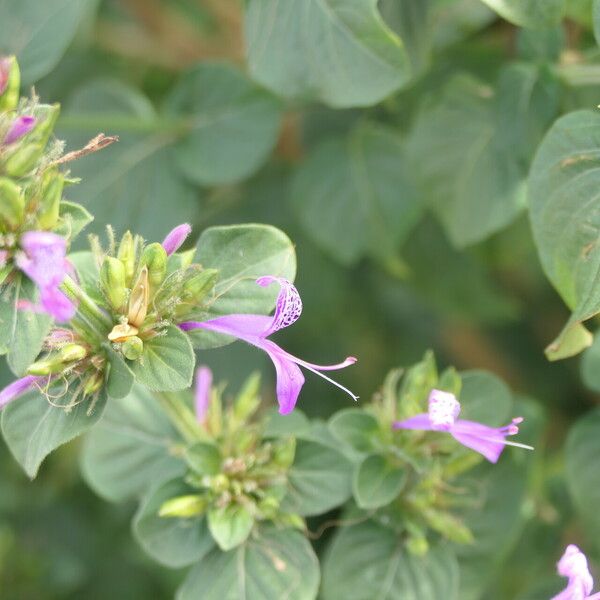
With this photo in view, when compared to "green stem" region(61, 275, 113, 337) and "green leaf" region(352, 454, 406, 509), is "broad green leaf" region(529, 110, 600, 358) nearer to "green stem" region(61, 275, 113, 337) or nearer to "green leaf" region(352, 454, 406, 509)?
"green leaf" region(352, 454, 406, 509)

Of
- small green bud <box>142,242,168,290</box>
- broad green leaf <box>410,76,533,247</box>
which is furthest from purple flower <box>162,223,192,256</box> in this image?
broad green leaf <box>410,76,533,247</box>

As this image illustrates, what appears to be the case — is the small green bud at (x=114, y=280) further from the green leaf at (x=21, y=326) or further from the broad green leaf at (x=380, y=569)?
the broad green leaf at (x=380, y=569)

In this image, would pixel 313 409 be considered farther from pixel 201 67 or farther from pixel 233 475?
pixel 233 475

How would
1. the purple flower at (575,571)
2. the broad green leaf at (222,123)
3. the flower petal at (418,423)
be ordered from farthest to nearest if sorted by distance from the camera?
1. the broad green leaf at (222,123)
2. the flower petal at (418,423)
3. the purple flower at (575,571)

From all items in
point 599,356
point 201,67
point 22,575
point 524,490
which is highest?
point 201,67

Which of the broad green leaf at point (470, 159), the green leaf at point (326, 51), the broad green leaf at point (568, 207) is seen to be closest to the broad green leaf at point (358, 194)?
the broad green leaf at point (470, 159)

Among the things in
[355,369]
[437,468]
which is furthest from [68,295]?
[355,369]
